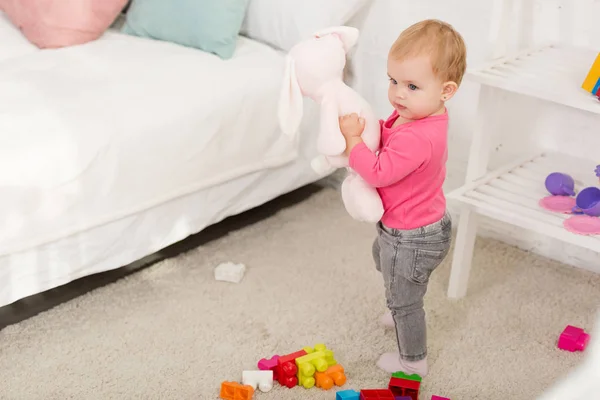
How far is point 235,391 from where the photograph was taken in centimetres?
157

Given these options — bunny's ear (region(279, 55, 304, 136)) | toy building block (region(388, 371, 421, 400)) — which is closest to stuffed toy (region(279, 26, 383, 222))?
bunny's ear (region(279, 55, 304, 136))

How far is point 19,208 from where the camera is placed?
5.51ft

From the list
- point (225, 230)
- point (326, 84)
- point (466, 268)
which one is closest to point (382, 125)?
point (326, 84)

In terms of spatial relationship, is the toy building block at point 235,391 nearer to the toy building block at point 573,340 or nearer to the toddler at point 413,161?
the toddler at point 413,161

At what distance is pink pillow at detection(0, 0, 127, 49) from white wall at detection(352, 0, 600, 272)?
775 mm

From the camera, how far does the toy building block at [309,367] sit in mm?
1625

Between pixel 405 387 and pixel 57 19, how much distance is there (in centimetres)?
139

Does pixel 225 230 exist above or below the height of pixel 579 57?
below

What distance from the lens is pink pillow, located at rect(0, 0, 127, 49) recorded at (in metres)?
2.18

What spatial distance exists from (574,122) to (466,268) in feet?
1.58

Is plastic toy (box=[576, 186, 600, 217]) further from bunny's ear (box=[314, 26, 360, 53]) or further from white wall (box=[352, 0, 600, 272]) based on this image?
bunny's ear (box=[314, 26, 360, 53])

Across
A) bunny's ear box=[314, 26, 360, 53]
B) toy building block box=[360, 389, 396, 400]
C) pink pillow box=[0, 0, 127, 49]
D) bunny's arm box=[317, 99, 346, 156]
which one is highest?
bunny's ear box=[314, 26, 360, 53]

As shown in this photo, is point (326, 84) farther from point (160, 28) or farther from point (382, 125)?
point (160, 28)

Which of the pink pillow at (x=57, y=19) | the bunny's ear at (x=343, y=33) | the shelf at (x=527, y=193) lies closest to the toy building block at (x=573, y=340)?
the shelf at (x=527, y=193)
